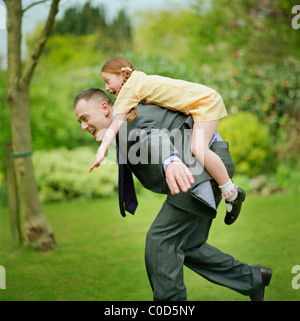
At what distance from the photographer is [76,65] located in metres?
16.0

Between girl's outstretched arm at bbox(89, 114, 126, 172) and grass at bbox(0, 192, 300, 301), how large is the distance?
151 cm

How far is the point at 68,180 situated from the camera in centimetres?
862

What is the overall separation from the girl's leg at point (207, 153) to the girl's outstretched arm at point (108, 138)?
1.47 feet

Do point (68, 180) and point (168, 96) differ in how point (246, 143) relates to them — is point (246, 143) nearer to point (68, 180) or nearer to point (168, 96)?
point (68, 180)

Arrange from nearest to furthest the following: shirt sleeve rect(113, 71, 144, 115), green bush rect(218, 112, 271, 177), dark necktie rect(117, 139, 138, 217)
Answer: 1. shirt sleeve rect(113, 71, 144, 115)
2. dark necktie rect(117, 139, 138, 217)
3. green bush rect(218, 112, 271, 177)

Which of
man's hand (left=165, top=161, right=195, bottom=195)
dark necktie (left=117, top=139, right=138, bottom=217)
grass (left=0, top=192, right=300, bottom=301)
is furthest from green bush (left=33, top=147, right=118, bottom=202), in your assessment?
man's hand (left=165, top=161, right=195, bottom=195)

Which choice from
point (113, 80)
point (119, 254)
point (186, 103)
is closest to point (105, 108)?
point (113, 80)

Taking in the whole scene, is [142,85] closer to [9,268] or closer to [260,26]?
[9,268]

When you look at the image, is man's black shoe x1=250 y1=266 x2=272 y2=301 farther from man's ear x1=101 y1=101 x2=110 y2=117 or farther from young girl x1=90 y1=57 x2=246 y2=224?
man's ear x1=101 y1=101 x2=110 y2=117

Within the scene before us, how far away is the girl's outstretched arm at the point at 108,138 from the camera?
2.58m

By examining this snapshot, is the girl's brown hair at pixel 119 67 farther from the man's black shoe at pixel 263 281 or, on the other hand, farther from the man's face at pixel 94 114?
the man's black shoe at pixel 263 281

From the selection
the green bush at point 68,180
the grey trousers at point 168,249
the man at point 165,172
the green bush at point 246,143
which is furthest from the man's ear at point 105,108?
the green bush at point 246,143

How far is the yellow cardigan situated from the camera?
2.68m
